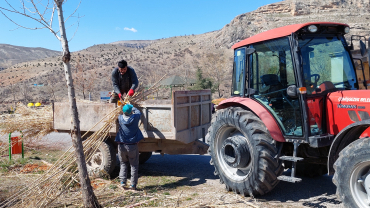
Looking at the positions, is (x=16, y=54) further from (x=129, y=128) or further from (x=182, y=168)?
(x=129, y=128)

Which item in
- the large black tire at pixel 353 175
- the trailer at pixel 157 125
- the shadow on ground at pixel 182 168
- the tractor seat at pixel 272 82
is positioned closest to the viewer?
the large black tire at pixel 353 175

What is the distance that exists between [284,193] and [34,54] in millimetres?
130332

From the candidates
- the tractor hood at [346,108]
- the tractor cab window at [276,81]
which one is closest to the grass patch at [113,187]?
the tractor cab window at [276,81]

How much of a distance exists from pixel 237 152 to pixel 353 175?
1.69 metres

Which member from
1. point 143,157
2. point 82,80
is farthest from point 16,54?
point 143,157

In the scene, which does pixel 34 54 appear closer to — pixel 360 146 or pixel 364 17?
pixel 364 17

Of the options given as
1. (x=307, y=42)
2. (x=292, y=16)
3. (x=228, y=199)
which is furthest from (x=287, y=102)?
(x=292, y=16)

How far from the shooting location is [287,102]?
445cm

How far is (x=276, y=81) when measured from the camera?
464 cm

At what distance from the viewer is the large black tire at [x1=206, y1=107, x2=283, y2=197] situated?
432 cm

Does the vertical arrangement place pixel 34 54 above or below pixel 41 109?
above

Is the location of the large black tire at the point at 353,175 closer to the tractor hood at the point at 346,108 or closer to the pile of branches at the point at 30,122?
the tractor hood at the point at 346,108

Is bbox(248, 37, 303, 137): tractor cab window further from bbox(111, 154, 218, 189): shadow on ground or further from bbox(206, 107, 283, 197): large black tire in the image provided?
bbox(111, 154, 218, 189): shadow on ground

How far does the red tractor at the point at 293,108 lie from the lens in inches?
156
